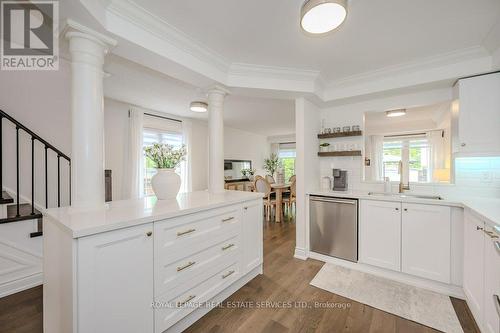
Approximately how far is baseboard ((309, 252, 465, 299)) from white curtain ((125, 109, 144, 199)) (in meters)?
3.45

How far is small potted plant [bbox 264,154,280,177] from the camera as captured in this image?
7564mm

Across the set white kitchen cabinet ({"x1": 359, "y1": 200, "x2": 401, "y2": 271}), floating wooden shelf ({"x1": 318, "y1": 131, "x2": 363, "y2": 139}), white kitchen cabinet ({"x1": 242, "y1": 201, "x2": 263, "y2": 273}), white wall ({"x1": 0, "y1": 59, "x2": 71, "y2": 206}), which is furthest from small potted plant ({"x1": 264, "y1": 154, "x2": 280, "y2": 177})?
white wall ({"x1": 0, "y1": 59, "x2": 71, "y2": 206})

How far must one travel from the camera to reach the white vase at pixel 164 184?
6.32 ft

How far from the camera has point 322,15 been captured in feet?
4.64

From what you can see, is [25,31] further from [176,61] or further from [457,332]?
[457,332]

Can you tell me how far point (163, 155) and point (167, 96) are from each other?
1.92m

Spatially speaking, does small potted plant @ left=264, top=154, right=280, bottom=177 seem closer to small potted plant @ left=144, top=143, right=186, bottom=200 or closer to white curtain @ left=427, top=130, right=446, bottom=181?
white curtain @ left=427, top=130, right=446, bottom=181

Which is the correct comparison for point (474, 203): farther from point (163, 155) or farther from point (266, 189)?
point (266, 189)

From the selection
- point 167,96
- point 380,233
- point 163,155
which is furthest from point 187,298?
point 167,96

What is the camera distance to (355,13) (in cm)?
157

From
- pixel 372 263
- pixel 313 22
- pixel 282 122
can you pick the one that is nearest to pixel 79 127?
pixel 313 22

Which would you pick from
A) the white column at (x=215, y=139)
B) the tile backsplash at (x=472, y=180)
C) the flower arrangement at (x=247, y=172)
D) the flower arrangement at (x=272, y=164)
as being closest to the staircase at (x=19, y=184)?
the white column at (x=215, y=139)

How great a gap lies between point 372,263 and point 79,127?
315 cm

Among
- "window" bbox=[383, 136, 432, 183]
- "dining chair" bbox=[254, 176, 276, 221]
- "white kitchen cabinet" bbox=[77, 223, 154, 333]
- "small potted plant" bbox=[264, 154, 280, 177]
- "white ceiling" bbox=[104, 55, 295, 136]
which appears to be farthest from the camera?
"small potted plant" bbox=[264, 154, 280, 177]
